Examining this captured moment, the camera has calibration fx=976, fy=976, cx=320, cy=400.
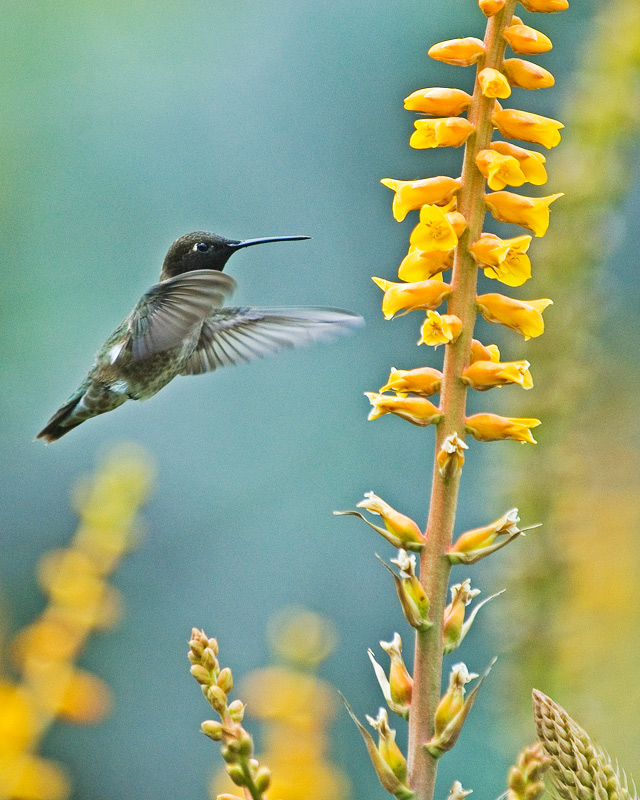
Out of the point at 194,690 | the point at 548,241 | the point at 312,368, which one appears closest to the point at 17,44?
the point at 312,368

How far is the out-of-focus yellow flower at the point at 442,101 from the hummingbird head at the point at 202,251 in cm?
157

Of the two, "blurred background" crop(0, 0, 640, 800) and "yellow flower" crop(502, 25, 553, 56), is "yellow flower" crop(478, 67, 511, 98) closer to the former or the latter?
"yellow flower" crop(502, 25, 553, 56)

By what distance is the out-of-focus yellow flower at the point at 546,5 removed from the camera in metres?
1.79

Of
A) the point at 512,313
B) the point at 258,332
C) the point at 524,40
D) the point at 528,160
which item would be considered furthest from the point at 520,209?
the point at 258,332

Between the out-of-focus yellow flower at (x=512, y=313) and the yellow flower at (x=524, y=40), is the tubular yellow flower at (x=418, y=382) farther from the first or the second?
the yellow flower at (x=524, y=40)

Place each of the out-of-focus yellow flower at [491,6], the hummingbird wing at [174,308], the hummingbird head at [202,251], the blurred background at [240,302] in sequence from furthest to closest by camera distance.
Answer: the blurred background at [240,302]
the hummingbird head at [202,251]
the hummingbird wing at [174,308]
the out-of-focus yellow flower at [491,6]

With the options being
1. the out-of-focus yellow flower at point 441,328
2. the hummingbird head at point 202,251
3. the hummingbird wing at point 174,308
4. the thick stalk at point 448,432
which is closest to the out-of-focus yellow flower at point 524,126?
the thick stalk at point 448,432

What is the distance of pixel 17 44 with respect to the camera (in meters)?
6.91

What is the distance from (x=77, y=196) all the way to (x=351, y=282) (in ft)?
6.78

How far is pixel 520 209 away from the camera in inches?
71.5

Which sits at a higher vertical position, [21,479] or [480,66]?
[480,66]

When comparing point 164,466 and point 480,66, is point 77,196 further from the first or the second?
point 480,66

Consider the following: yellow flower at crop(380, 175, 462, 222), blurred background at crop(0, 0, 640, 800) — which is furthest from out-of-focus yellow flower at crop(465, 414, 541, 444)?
blurred background at crop(0, 0, 640, 800)

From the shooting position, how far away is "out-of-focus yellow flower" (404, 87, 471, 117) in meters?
1.77
